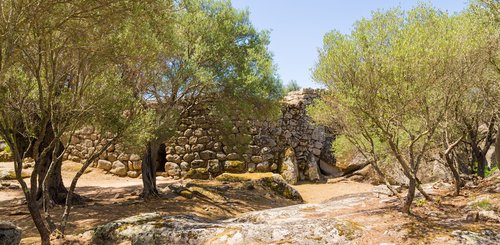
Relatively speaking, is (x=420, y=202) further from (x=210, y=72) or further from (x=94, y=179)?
(x=94, y=179)

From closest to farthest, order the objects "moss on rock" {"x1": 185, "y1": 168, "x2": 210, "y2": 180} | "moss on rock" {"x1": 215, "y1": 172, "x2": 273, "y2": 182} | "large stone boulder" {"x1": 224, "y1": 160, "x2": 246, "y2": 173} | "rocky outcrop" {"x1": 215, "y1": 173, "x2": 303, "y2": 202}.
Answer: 1. "rocky outcrop" {"x1": 215, "y1": 173, "x2": 303, "y2": 202}
2. "moss on rock" {"x1": 215, "y1": 172, "x2": 273, "y2": 182}
3. "moss on rock" {"x1": 185, "y1": 168, "x2": 210, "y2": 180}
4. "large stone boulder" {"x1": 224, "y1": 160, "x2": 246, "y2": 173}

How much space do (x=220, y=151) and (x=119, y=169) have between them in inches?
262

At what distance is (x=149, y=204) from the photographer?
15.0 metres

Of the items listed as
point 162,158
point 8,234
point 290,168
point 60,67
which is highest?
point 60,67

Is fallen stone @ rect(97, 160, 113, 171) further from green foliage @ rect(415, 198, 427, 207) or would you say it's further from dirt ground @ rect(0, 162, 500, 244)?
green foliage @ rect(415, 198, 427, 207)

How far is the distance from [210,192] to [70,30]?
35.8ft

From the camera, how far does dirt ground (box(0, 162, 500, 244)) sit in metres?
7.90

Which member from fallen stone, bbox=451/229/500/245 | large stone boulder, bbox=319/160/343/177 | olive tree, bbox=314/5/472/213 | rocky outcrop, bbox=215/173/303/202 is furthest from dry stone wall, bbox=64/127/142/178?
fallen stone, bbox=451/229/500/245

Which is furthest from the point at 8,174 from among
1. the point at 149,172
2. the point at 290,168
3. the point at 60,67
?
the point at 290,168

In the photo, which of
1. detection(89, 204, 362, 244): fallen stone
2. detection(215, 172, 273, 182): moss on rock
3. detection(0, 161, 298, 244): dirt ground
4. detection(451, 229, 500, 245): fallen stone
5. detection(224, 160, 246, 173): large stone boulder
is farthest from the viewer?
detection(224, 160, 246, 173): large stone boulder

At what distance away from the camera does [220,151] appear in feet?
78.4

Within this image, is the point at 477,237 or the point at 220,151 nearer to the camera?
the point at 477,237

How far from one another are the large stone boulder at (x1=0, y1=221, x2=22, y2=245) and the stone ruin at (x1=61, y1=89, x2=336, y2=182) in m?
14.8

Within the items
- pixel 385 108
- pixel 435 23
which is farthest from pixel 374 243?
pixel 435 23
